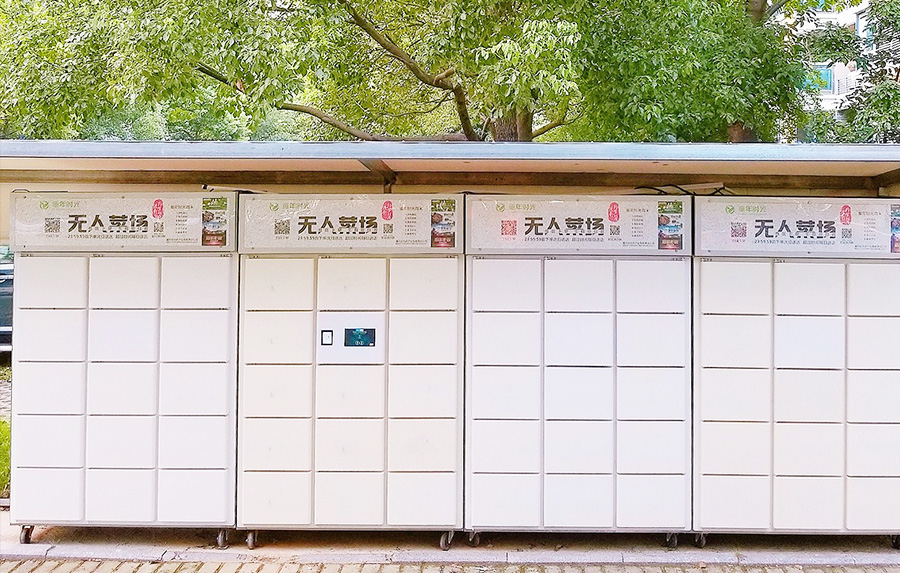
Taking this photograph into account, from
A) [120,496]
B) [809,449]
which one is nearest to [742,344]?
[809,449]

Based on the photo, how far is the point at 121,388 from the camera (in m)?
5.16

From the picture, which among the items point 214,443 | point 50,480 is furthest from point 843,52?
point 50,480

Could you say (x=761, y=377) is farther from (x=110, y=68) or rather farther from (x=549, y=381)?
A: (x=110, y=68)

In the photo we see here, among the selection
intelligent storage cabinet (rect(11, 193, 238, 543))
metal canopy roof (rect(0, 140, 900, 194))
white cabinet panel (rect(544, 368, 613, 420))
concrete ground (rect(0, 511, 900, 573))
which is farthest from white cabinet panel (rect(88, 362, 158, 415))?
white cabinet panel (rect(544, 368, 613, 420))

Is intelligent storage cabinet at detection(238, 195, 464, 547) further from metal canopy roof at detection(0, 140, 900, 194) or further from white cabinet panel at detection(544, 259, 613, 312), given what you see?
metal canopy roof at detection(0, 140, 900, 194)

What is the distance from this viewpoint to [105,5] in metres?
8.59

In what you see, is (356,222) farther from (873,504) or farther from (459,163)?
(873,504)

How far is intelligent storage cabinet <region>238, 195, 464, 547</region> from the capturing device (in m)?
5.15

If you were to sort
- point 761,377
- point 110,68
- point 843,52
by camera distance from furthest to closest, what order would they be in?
point 843,52 < point 110,68 < point 761,377

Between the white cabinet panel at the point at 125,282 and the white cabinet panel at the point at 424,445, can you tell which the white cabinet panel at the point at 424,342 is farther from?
the white cabinet panel at the point at 125,282

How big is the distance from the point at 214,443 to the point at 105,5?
19.8 feet

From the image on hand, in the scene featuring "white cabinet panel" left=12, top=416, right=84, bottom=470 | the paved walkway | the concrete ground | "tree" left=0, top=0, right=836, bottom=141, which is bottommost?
the paved walkway

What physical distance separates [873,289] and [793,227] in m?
0.70

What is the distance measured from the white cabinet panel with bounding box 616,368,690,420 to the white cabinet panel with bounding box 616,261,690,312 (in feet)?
1.45
